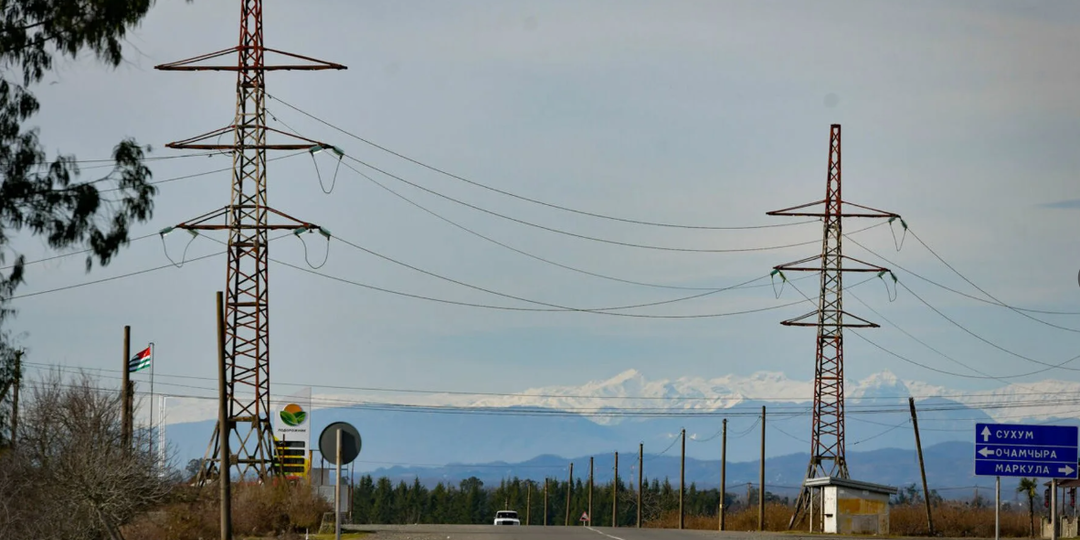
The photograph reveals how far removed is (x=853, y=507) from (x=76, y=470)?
35.5 meters

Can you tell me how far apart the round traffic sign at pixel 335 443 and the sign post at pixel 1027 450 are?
15.8 metres

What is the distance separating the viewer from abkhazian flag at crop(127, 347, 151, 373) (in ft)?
164

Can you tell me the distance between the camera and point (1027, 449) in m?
33.6

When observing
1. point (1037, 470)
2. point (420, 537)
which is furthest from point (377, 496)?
point (1037, 470)

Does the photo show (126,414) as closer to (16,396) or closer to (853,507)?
(16,396)

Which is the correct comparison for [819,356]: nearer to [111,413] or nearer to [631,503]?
[111,413]

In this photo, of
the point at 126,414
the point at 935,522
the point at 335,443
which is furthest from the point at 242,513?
the point at 935,522

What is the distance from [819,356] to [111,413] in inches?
1295

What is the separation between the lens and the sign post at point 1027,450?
3334cm

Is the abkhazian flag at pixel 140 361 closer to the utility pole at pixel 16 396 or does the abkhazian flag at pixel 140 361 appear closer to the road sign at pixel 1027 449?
the utility pole at pixel 16 396

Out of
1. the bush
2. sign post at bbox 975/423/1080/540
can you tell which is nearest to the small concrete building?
the bush

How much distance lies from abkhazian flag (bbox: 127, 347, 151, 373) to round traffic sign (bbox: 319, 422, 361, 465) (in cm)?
2679

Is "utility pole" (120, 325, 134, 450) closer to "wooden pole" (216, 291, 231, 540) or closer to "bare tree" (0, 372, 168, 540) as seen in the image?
"bare tree" (0, 372, 168, 540)

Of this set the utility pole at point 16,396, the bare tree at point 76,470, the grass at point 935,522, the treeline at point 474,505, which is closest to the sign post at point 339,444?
the utility pole at point 16,396
